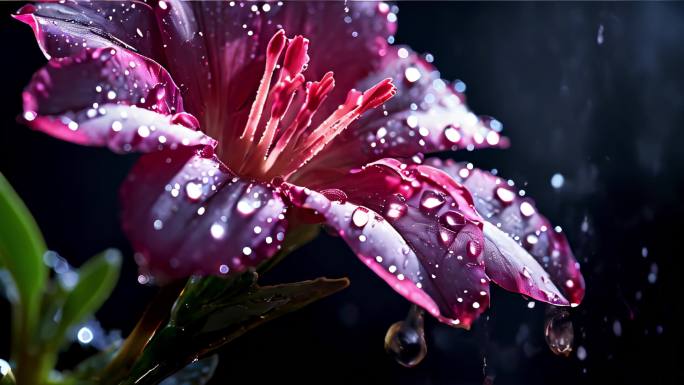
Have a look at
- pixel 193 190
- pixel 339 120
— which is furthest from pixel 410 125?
pixel 193 190

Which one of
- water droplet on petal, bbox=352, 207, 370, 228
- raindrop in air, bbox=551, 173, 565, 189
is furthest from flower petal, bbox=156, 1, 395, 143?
raindrop in air, bbox=551, 173, 565, 189

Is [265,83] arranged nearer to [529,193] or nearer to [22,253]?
[22,253]

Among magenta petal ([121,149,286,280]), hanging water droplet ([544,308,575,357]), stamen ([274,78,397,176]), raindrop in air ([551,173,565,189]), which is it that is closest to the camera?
magenta petal ([121,149,286,280])

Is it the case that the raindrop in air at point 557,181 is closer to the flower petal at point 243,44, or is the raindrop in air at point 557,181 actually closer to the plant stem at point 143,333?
the flower petal at point 243,44

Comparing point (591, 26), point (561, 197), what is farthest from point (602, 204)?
point (591, 26)

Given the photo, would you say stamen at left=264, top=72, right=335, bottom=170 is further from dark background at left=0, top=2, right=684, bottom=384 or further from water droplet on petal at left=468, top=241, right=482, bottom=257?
dark background at left=0, top=2, right=684, bottom=384

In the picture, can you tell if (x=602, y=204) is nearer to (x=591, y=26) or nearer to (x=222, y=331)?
(x=591, y=26)

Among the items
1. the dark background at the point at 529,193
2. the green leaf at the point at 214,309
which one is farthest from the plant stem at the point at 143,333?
the dark background at the point at 529,193
